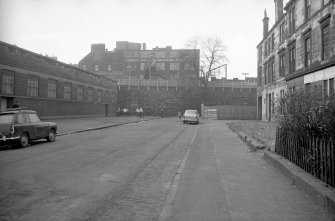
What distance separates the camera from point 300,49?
24.9 metres

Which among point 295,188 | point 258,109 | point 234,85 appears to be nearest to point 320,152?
point 295,188

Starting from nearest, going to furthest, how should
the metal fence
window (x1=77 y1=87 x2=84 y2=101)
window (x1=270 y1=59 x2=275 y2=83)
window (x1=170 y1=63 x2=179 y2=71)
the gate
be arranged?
the metal fence
window (x1=270 y1=59 x2=275 y2=83)
window (x1=77 y1=87 x2=84 y2=101)
the gate
window (x1=170 y1=63 x2=179 y2=71)

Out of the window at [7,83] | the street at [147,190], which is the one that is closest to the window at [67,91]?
the window at [7,83]

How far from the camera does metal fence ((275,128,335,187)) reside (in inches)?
225

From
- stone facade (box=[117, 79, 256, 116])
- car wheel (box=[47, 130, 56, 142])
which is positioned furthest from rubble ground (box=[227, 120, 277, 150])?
stone facade (box=[117, 79, 256, 116])

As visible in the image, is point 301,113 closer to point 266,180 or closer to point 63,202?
point 266,180

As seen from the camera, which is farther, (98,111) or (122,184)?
(98,111)

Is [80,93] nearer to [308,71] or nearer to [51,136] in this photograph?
[51,136]

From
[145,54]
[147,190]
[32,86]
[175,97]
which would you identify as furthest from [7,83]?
[145,54]

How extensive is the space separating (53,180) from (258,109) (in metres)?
40.6

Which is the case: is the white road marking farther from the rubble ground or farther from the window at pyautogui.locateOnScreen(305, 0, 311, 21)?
the window at pyautogui.locateOnScreen(305, 0, 311, 21)

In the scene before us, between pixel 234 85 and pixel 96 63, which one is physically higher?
pixel 96 63

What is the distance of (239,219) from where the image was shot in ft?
15.4

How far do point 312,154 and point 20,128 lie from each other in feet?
38.0
